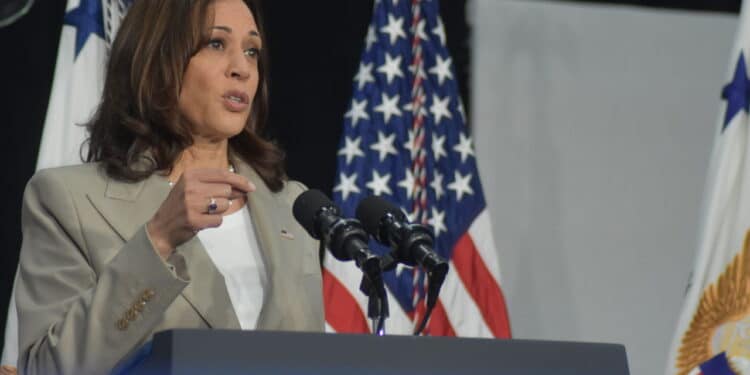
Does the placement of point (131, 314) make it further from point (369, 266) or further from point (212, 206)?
point (369, 266)

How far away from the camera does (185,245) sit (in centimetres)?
217

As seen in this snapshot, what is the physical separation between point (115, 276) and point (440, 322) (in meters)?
2.11

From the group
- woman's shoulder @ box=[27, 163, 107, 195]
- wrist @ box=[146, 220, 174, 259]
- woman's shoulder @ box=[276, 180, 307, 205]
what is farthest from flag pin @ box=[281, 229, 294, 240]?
wrist @ box=[146, 220, 174, 259]

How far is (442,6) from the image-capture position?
14.7 feet

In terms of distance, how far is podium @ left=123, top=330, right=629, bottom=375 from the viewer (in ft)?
4.98

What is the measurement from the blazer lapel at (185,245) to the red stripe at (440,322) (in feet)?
5.66

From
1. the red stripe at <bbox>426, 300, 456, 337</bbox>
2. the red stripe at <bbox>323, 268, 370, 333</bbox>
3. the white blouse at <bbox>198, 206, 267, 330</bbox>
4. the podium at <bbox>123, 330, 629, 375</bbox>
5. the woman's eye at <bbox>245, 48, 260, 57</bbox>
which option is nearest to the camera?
the podium at <bbox>123, 330, 629, 375</bbox>

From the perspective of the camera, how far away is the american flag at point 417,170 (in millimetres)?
3844

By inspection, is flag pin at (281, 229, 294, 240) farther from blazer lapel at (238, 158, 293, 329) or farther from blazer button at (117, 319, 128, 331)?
blazer button at (117, 319, 128, 331)

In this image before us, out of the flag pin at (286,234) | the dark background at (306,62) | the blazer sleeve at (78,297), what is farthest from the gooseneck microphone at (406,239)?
the dark background at (306,62)

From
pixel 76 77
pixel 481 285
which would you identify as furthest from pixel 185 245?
pixel 481 285

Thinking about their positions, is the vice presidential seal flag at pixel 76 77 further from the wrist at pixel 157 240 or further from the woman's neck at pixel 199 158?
the wrist at pixel 157 240

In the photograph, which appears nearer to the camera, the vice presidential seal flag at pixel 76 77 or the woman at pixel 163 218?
the woman at pixel 163 218

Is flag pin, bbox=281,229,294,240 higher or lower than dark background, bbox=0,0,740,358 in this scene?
higher
